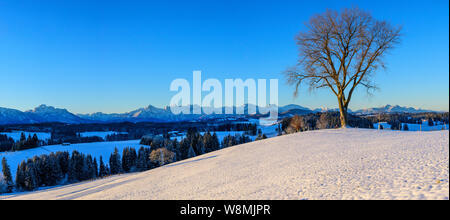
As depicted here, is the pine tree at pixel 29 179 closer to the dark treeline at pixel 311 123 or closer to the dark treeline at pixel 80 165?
the dark treeline at pixel 80 165

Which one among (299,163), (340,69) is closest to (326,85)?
(340,69)

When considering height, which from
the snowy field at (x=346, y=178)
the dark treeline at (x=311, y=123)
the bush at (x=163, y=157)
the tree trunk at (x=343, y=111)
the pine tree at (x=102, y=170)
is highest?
the tree trunk at (x=343, y=111)

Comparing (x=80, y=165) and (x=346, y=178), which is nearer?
(x=346, y=178)

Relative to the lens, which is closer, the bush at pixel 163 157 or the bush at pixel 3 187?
the bush at pixel 163 157

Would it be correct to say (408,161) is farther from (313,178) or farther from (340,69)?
(340,69)

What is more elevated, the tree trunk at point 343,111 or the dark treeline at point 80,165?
the tree trunk at point 343,111

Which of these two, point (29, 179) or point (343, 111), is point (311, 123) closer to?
point (343, 111)

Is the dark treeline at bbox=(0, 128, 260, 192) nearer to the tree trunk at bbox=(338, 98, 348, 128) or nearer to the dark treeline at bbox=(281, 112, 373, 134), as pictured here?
the dark treeline at bbox=(281, 112, 373, 134)

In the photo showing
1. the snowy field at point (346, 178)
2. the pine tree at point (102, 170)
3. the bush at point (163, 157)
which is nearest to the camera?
the snowy field at point (346, 178)

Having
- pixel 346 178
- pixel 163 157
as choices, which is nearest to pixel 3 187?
pixel 163 157

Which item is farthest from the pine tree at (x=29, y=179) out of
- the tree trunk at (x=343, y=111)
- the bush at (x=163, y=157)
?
the tree trunk at (x=343, y=111)

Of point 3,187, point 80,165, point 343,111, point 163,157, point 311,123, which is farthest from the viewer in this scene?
point 311,123

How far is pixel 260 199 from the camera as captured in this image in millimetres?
6953
